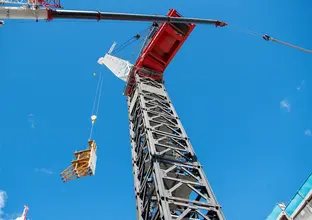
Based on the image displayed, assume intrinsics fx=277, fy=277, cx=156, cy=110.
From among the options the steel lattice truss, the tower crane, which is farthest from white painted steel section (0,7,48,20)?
the steel lattice truss

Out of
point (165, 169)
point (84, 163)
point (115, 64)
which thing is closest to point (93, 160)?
point (84, 163)

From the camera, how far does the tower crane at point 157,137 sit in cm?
705

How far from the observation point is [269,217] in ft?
67.7

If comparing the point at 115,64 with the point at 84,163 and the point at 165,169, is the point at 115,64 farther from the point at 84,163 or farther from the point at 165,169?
the point at 165,169

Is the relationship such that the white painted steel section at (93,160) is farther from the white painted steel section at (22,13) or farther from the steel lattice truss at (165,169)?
the white painted steel section at (22,13)

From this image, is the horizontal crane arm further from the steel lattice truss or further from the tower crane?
the steel lattice truss

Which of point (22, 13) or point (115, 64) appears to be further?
point (115, 64)

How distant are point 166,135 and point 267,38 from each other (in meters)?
8.60

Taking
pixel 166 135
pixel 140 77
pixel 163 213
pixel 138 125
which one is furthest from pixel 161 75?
pixel 163 213

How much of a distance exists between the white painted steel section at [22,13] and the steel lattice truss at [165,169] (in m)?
4.87

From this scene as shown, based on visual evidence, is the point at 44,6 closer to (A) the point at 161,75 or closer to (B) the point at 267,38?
(A) the point at 161,75

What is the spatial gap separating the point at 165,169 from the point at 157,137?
5.73 feet

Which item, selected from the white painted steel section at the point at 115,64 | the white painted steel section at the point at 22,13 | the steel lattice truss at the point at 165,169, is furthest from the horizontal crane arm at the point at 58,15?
the white painted steel section at the point at 115,64

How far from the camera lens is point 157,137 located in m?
10.2
